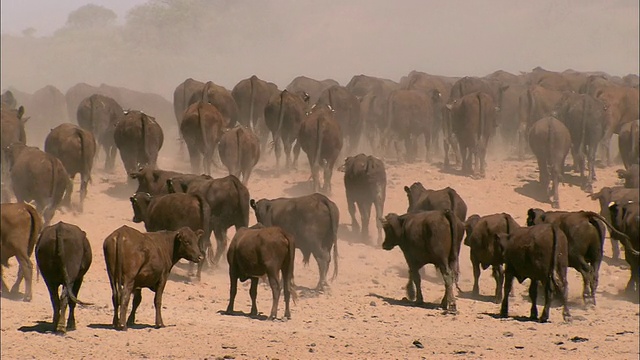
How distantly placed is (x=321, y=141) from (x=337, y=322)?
32.7 feet

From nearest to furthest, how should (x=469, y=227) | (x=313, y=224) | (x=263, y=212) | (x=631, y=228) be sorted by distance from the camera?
(x=313, y=224), (x=263, y=212), (x=469, y=227), (x=631, y=228)

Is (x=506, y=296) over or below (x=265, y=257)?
below

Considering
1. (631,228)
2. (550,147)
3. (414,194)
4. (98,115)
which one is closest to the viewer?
(631,228)

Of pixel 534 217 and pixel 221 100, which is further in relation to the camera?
pixel 221 100

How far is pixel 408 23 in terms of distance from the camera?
98.4m

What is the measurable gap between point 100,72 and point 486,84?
182 ft

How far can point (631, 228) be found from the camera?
1728 centimetres

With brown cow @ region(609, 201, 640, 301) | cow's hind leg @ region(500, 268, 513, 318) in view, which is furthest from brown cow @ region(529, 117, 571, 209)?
cow's hind leg @ region(500, 268, 513, 318)

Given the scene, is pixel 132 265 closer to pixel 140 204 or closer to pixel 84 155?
pixel 140 204

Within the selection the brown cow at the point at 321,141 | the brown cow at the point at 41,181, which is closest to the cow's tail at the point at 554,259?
the brown cow at the point at 41,181

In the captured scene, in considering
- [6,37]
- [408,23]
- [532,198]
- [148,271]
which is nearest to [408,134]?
[532,198]

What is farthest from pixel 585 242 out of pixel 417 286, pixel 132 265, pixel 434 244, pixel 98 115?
pixel 98 115

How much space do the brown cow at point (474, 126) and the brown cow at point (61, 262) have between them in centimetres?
1621

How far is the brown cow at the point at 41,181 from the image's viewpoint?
18062 millimetres
